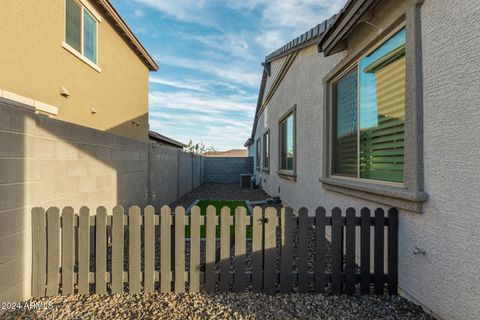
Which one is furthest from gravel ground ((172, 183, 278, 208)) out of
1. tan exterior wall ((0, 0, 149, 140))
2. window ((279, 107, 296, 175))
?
tan exterior wall ((0, 0, 149, 140))

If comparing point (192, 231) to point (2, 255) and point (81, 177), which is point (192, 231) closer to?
point (2, 255)

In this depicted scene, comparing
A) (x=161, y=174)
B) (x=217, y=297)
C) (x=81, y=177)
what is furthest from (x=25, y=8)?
(x=217, y=297)

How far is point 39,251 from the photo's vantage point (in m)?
2.91

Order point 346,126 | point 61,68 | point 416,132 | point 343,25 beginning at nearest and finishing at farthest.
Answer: point 416,132 → point 343,25 → point 346,126 → point 61,68

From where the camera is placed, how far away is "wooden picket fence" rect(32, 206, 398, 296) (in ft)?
9.60

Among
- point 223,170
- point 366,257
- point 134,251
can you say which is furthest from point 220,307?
point 223,170

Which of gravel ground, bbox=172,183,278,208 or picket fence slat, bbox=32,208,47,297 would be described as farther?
gravel ground, bbox=172,183,278,208

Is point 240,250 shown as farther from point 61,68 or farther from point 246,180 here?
point 246,180

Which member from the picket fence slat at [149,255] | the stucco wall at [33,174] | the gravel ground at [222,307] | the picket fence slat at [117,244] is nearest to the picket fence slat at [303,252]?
the gravel ground at [222,307]

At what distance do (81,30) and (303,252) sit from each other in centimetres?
Result: 822

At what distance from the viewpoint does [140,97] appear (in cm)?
1199

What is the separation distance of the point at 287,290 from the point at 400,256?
4.25ft

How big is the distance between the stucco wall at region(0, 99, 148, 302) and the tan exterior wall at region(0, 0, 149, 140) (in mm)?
2514

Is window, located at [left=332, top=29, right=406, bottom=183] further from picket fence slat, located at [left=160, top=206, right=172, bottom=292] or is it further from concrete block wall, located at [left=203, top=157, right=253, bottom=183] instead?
concrete block wall, located at [left=203, top=157, right=253, bottom=183]
